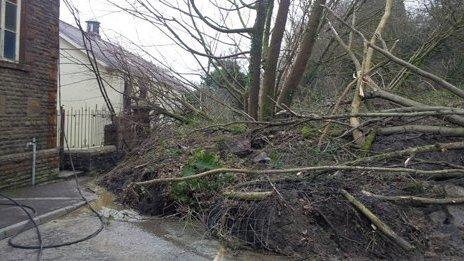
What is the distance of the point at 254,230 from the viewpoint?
608 centimetres

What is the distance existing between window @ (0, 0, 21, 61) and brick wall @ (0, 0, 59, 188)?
0.13 m

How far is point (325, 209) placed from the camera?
6.18m

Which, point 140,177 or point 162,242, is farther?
point 140,177

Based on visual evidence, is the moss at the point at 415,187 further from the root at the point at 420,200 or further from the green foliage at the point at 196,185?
the green foliage at the point at 196,185

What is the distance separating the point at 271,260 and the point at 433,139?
3.84 metres

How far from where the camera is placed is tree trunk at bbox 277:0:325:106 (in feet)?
35.9

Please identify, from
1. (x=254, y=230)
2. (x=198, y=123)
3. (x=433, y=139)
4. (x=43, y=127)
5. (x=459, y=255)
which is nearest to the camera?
(x=459, y=255)

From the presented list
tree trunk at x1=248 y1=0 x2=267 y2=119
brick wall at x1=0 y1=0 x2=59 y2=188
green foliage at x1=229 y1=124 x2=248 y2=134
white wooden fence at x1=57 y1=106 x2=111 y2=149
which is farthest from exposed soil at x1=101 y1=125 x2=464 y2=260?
white wooden fence at x1=57 y1=106 x2=111 y2=149

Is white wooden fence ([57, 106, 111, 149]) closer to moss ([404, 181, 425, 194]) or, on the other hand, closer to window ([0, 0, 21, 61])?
window ([0, 0, 21, 61])

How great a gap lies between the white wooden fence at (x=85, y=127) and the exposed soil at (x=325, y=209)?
660 centimetres

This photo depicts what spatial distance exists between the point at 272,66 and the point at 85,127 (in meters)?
6.60

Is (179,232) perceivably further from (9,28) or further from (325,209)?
(9,28)

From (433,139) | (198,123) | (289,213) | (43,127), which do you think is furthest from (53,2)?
(433,139)

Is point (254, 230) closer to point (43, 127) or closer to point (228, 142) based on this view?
point (228, 142)
